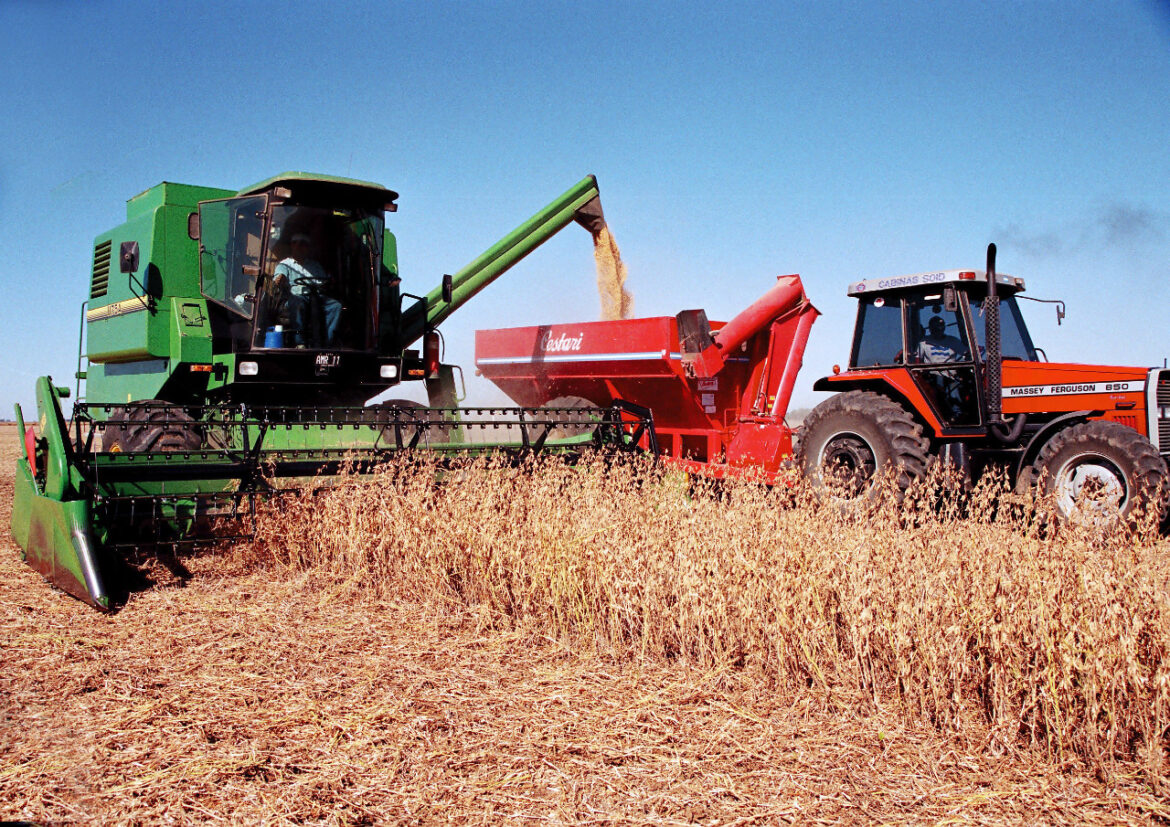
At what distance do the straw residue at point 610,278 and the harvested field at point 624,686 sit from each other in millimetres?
4967

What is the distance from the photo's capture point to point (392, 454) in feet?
19.5

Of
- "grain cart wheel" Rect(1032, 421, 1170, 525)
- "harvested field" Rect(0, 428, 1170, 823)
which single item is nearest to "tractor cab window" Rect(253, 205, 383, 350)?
"harvested field" Rect(0, 428, 1170, 823)

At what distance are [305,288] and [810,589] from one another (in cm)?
502

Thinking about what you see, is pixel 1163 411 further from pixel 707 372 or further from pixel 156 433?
pixel 156 433

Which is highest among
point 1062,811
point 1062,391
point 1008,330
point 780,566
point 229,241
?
point 229,241

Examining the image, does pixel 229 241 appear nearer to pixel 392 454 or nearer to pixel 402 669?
pixel 392 454

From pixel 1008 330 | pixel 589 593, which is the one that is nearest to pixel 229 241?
pixel 589 593

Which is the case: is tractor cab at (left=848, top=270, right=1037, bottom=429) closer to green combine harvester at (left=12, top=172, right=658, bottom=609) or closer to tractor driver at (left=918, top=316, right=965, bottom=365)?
tractor driver at (left=918, top=316, right=965, bottom=365)

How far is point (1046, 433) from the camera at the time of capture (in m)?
6.02

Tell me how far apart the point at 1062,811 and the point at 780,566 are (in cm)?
137

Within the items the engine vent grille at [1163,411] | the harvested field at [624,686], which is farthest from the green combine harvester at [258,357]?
the engine vent grille at [1163,411]

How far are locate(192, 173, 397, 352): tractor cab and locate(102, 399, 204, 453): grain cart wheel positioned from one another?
814 millimetres

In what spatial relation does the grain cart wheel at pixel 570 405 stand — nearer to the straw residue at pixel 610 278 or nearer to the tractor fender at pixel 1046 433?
the straw residue at pixel 610 278

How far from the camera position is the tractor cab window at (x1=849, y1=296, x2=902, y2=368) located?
7008 mm
